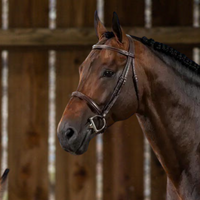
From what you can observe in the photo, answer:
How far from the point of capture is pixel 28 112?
2510 mm

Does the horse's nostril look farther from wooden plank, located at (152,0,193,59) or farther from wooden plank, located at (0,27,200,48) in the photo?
wooden plank, located at (152,0,193,59)

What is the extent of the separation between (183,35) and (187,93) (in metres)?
0.93

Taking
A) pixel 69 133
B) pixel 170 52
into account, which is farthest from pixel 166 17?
pixel 69 133

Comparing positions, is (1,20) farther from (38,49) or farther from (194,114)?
(194,114)

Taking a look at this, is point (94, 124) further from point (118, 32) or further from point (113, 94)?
point (118, 32)

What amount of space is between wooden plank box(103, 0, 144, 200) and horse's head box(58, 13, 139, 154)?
40.9 inches

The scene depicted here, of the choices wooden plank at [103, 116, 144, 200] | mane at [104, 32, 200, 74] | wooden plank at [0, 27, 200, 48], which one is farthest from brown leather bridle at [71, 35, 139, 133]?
wooden plank at [103, 116, 144, 200]

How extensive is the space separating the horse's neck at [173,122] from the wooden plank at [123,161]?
98 cm

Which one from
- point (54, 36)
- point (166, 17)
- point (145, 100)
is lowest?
point (145, 100)

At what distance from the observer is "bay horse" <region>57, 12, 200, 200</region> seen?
140cm

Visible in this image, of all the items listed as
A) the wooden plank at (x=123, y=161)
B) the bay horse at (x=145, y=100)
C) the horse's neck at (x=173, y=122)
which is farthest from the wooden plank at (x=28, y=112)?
the horse's neck at (x=173, y=122)

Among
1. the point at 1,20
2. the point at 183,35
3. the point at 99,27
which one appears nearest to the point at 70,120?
the point at 99,27

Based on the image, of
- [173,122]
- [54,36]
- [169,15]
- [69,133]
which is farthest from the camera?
[169,15]

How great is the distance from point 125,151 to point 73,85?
0.70m
